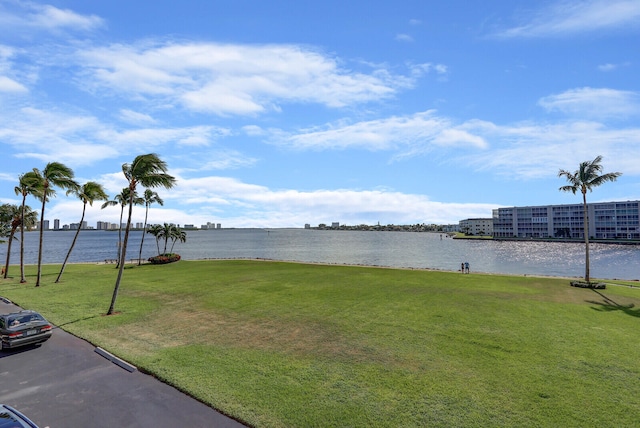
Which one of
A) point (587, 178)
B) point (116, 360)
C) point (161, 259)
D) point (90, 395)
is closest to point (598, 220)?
point (587, 178)

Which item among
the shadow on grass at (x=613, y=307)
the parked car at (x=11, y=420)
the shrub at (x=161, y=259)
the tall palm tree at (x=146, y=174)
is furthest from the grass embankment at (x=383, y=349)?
the shrub at (x=161, y=259)

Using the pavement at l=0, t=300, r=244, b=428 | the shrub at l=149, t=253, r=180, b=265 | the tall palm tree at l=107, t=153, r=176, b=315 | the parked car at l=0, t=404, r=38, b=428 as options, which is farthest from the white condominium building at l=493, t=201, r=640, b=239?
the parked car at l=0, t=404, r=38, b=428

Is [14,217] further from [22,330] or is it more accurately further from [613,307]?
[613,307]

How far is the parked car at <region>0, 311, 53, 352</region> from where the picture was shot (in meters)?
15.6

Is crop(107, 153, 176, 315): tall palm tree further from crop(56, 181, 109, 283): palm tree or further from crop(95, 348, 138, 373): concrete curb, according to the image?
crop(56, 181, 109, 283): palm tree

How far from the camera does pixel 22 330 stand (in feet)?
52.0

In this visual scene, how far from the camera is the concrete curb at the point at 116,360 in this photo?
1340 cm

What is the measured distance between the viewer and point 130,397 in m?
11.2

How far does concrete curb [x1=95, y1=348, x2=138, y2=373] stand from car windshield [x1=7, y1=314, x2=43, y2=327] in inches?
163

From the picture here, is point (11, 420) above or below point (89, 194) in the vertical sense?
below

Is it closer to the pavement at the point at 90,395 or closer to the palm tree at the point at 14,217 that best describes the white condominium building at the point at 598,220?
the pavement at the point at 90,395

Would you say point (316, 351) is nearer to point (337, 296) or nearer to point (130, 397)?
point (130, 397)

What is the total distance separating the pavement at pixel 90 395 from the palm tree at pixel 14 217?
118 feet

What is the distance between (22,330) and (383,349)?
17.0m
